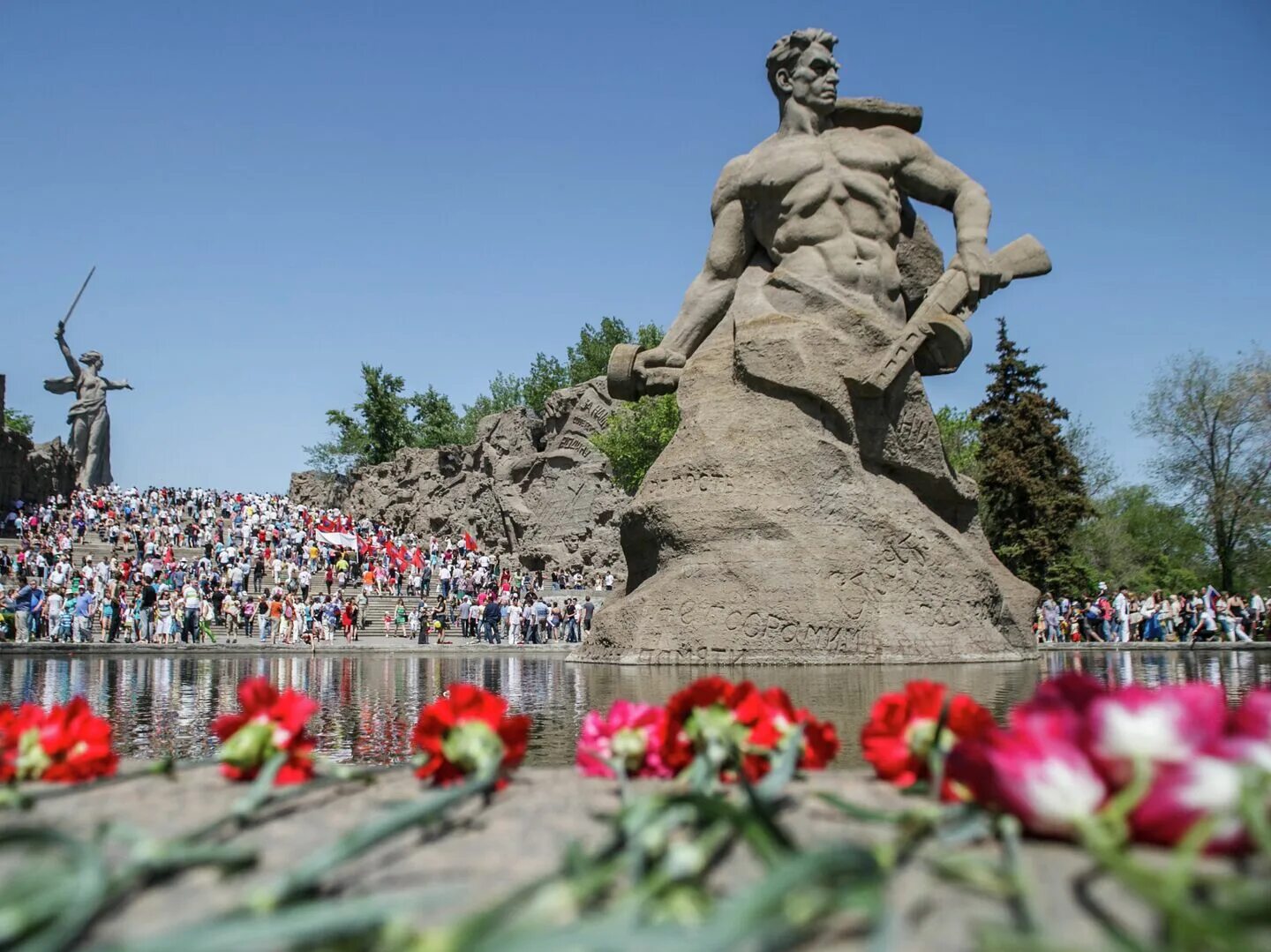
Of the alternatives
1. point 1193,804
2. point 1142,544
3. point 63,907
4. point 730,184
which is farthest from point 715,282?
point 1142,544

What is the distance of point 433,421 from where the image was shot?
216ft

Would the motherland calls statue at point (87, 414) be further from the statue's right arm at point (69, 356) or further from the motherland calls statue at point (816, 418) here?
the motherland calls statue at point (816, 418)

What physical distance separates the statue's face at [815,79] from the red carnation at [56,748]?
863cm

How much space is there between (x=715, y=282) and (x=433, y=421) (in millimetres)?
57071

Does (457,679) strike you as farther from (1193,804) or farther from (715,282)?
(1193,804)

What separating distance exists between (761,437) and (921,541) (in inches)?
59.6

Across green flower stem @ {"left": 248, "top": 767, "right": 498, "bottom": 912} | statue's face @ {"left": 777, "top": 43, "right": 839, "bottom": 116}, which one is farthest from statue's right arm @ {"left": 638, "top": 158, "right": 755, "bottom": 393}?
green flower stem @ {"left": 248, "top": 767, "right": 498, "bottom": 912}

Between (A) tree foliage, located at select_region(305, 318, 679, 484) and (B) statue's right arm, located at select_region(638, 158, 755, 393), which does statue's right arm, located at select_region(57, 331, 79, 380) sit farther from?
(B) statue's right arm, located at select_region(638, 158, 755, 393)

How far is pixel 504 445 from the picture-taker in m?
51.1

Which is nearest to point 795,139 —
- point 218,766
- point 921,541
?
point 921,541

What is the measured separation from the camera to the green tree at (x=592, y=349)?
65.6 meters

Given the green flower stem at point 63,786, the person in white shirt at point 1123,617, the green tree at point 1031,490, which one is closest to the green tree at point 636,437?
the green tree at point 1031,490

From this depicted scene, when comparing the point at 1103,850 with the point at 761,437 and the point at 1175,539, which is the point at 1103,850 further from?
the point at 1175,539

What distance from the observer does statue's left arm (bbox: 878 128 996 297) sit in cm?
961
